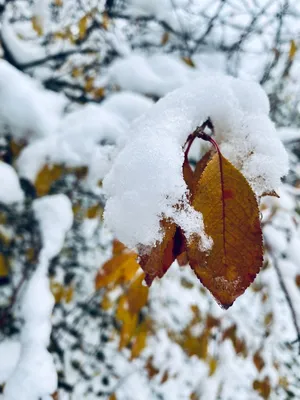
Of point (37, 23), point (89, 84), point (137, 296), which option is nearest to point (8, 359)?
point (137, 296)

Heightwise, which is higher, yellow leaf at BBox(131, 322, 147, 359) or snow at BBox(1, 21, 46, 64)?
snow at BBox(1, 21, 46, 64)

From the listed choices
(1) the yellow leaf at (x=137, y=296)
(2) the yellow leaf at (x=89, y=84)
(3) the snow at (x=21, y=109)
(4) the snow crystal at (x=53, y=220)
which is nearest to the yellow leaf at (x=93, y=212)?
(4) the snow crystal at (x=53, y=220)

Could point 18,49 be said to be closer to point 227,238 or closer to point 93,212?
point 93,212

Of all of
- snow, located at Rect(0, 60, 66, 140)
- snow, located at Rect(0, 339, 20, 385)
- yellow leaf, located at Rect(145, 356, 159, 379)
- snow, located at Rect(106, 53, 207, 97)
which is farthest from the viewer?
yellow leaf, located at Rect(145, 356, 159, 379)

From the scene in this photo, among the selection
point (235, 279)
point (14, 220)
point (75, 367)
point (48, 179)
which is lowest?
point (75, 367)

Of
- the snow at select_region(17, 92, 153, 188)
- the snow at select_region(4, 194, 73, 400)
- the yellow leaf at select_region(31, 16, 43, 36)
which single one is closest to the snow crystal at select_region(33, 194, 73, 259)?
the snow at select_region(4, 194, 73, 400)

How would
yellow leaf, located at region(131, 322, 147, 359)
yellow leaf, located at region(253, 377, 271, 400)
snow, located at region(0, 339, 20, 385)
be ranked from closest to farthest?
snow, located at region(0, 339, 20, 385) < yellow leaf, located at region(131, 322, 147, 359) < yellow leaf, located at region(253, 377, 271, 400)

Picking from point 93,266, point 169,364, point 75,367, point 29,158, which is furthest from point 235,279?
point 93,266

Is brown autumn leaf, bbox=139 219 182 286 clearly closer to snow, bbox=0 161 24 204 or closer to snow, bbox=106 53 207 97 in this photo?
snow, bbox=0 161 24 204

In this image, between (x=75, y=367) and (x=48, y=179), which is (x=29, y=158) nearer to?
(x=48, y=179)
